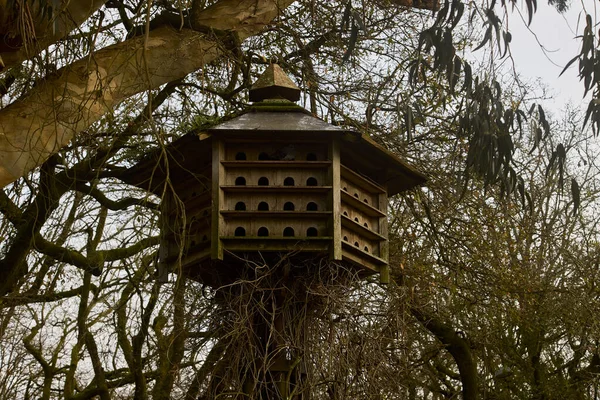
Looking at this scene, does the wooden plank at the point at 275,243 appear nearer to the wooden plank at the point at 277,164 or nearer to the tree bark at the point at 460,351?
the wooden plank at the point at 277,164

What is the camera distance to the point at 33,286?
9.05 m

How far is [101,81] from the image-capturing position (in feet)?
14.4

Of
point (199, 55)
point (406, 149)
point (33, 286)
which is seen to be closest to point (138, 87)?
point (199, 55)

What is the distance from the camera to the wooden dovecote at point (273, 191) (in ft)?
16.1

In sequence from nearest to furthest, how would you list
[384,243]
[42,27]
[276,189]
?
[42,27] < [276,189] < [384,243]

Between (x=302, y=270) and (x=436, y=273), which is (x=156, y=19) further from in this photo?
(x=436, y=273)

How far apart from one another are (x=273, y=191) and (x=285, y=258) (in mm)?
370

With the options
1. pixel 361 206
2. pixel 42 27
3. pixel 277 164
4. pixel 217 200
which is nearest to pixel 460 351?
pixel 361 206

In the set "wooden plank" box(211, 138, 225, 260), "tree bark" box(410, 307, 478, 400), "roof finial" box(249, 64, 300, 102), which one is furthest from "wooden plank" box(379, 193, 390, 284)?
"tree bark" box(410, 307, 478, 400)

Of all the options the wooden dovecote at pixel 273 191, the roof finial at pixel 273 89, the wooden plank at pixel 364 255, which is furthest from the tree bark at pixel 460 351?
the roof finial at pixel 273 89

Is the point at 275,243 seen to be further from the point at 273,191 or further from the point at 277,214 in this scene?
the point at 273,191

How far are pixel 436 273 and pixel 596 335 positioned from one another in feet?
8.39

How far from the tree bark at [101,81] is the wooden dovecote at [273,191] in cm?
40

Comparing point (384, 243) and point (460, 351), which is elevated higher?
point (460, 351)
